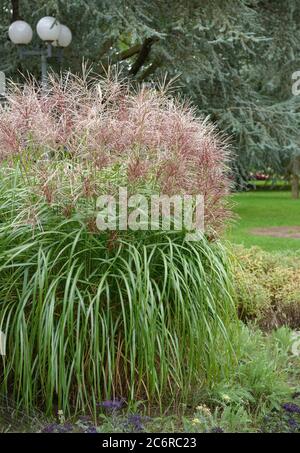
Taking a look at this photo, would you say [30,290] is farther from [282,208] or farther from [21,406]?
[282,208]

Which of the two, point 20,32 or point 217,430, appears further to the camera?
point 20,32

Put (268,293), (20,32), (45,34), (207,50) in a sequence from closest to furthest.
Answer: (268,293)
(45,34)
(20,32)
(207,50)

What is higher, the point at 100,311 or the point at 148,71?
the point at 148,71

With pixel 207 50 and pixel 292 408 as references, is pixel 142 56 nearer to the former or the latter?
pixel 207 50

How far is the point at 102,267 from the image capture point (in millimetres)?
3484

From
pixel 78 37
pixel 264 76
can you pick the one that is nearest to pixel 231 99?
pixel 264 76

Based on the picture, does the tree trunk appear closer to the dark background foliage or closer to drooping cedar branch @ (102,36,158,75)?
the dark background foliage

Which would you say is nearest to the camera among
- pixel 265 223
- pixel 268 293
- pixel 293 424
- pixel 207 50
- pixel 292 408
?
pixel 293 424

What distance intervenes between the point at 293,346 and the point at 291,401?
0.83 meters

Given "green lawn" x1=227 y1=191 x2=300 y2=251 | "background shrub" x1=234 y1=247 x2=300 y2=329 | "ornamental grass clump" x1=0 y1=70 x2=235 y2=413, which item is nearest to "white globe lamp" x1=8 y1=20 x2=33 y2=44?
"green lawn" x1=227 y1=191 x2=300 y2=251

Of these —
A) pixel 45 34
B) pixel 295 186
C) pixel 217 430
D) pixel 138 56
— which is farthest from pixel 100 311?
pixel 295 186

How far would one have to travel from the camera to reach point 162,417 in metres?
3.41

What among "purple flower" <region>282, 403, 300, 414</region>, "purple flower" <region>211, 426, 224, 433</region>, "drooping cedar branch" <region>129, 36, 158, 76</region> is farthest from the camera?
"drooping cedar branch" <region>129, 36, 158, 76</region>

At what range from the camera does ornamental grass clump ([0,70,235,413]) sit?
10.7 ft
